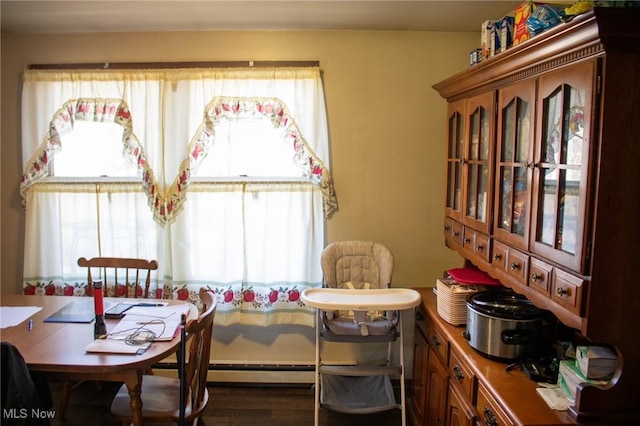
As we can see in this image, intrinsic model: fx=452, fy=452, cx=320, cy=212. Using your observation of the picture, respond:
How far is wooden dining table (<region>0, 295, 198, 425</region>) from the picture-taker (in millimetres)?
1788

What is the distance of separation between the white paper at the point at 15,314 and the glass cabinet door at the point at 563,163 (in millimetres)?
2364

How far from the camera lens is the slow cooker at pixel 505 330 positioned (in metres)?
1.79

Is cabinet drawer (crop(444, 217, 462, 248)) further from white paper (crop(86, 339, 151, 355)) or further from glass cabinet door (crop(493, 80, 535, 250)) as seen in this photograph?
white paper (crop(86, 339, 151, 355))

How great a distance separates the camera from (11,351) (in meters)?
1.63

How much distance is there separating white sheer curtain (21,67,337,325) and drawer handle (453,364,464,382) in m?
1.20

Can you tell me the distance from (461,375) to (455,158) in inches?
48.1

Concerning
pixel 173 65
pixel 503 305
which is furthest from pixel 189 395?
pixel 173 65

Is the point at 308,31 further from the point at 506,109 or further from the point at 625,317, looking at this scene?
the point at 625,317

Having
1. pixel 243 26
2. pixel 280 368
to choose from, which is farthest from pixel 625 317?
pixel 243 26

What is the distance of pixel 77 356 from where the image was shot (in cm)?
185

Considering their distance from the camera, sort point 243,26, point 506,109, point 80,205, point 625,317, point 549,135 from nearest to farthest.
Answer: point 625,317 → point 549,135 → point 506,109 → point 243,26 → point 80,205

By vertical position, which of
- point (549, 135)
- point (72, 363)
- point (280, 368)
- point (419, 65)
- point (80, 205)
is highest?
point (419, 65)

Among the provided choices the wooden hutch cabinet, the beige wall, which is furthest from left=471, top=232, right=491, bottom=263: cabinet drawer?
the beige wall

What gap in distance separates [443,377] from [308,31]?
2224mm
